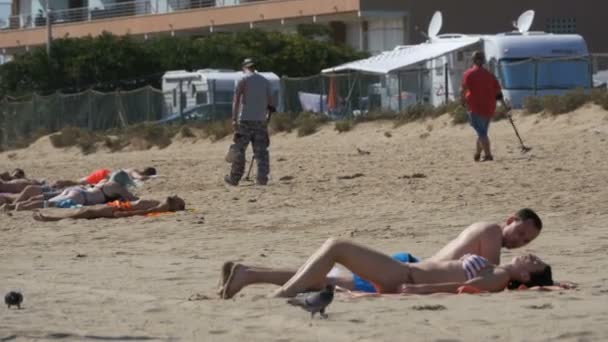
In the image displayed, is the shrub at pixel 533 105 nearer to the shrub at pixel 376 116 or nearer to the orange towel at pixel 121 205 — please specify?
the shrub at pixel 376 116

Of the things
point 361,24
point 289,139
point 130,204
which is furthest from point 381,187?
point 361,24

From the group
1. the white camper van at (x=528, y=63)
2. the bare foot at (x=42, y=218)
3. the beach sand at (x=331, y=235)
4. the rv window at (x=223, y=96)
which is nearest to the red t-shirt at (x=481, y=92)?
the beach sand at (x=331, y=235)

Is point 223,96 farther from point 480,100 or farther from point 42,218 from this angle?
point 42,218

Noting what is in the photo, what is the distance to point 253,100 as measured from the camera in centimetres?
1909

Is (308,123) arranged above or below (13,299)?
below

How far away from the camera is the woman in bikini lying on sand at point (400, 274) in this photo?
30.1 ft

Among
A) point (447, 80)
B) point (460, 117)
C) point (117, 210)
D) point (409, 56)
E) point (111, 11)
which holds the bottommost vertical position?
point (460, 117)

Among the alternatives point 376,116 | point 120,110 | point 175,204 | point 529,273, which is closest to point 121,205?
point 175,204

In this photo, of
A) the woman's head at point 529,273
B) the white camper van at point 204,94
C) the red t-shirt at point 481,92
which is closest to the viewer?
the woman's head at point 529,273

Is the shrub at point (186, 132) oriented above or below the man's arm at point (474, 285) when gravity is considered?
below

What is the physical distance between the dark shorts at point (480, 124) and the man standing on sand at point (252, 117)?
133 inches

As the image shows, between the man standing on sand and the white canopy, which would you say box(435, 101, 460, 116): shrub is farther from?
the man standing on sand

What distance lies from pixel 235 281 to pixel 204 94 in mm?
29503

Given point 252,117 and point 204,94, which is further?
point 204,94
